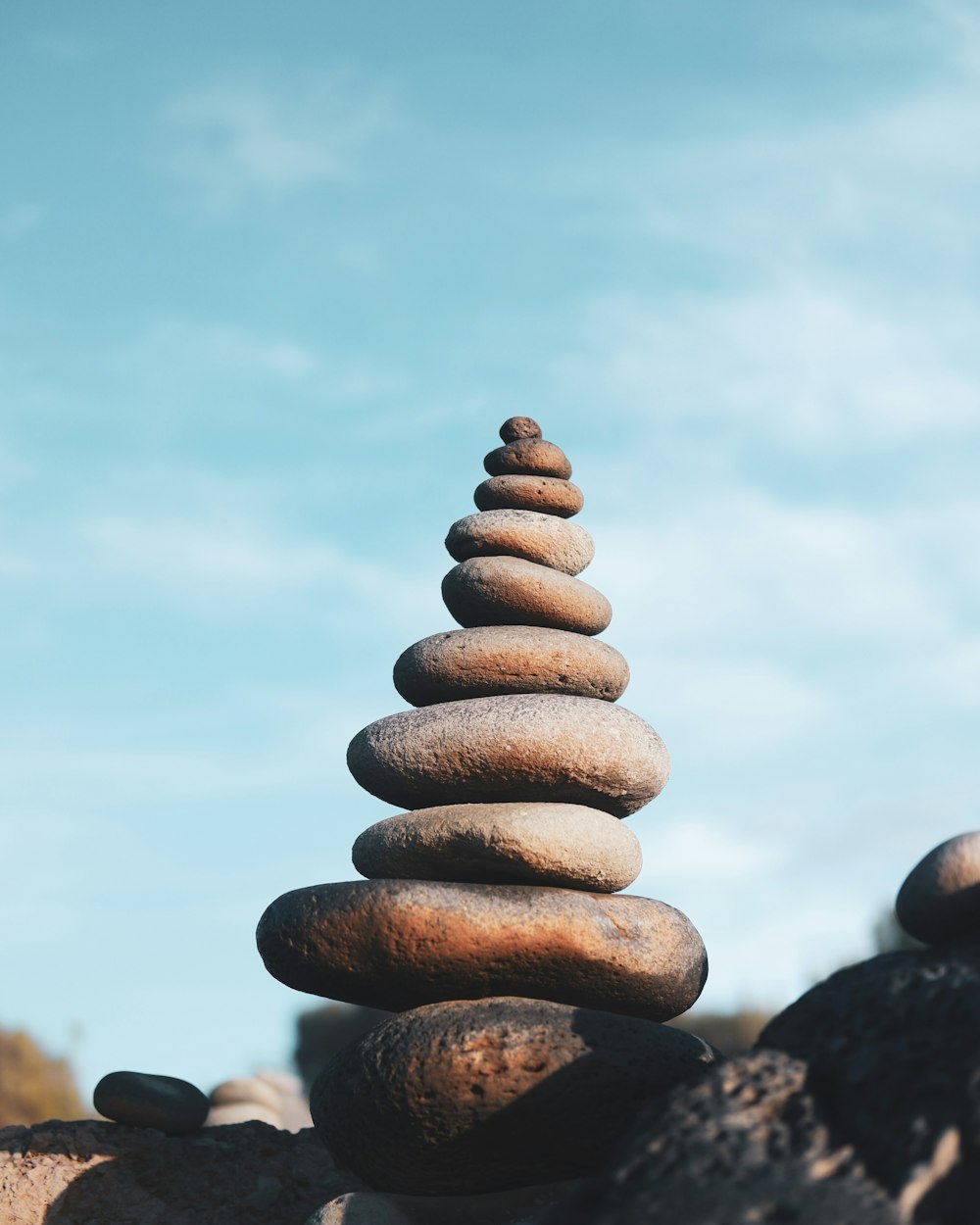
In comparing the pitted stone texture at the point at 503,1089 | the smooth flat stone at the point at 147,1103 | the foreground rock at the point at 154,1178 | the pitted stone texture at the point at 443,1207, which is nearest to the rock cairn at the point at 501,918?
the pitted stone texture at the point at 503,1089

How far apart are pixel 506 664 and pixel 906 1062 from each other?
4036mm

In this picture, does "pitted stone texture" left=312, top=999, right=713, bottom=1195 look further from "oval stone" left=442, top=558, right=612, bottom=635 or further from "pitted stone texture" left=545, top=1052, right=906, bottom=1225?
"oval stone" left=442, top=558, right=612, bottom=635

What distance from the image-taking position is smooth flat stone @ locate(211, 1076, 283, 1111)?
1591 cm

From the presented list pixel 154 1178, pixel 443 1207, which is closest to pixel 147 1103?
pixel 154 1178

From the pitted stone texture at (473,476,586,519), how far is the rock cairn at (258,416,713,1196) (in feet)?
0.63

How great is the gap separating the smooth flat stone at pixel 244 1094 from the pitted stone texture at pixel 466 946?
365 inches

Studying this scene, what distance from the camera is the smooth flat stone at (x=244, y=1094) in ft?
52.2

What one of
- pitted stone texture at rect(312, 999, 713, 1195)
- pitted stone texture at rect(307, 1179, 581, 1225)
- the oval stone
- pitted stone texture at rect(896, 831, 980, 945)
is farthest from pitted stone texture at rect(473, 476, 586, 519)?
pitted stone texture at rect(307, 1179, 581, 1225)

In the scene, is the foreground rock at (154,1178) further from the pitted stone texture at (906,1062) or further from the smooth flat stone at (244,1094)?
the smooth flat stone at (244,1094)

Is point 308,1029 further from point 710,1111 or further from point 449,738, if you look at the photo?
point 710,1111

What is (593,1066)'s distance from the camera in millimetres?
6387

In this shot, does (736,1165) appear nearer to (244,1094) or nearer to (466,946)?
(466,946)

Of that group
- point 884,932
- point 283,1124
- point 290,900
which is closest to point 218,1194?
point 290,900

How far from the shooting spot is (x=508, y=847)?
7309 millimetres
